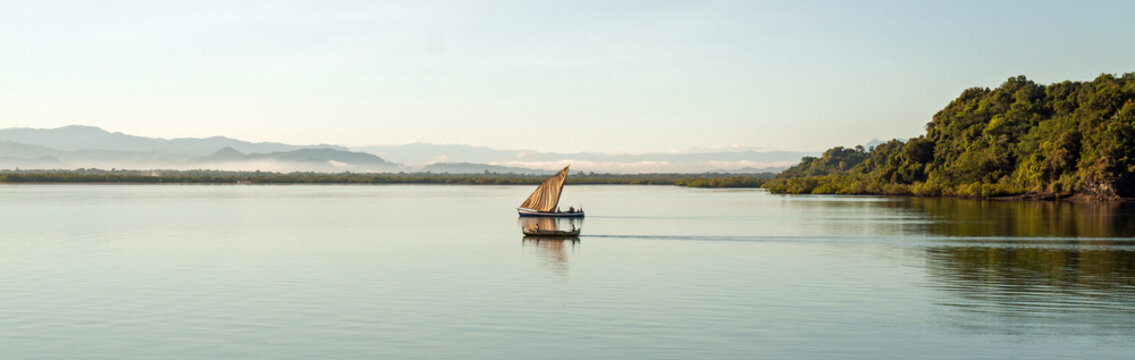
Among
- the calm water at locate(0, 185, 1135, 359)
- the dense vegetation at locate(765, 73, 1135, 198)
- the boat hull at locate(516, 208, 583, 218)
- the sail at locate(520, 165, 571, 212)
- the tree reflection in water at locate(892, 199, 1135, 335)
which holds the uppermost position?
the dense vegetation at locate(765, 73, 1135, 198)

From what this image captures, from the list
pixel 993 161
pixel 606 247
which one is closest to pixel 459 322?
pixel 606 247

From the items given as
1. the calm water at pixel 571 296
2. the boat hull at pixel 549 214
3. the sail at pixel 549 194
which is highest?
the sail at pixel 549 194

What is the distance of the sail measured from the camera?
68375 mm

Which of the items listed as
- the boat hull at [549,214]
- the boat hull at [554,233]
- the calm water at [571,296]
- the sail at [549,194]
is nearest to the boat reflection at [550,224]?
the boat hull at [549,214]

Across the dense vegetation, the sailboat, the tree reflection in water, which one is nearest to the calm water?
the tree reflection in water

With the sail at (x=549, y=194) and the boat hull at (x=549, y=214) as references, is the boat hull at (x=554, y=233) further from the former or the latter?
the sail at (x=549, y=194)

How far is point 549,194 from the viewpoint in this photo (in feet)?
227

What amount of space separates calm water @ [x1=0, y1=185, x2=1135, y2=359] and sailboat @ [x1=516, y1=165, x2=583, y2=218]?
1886 cm

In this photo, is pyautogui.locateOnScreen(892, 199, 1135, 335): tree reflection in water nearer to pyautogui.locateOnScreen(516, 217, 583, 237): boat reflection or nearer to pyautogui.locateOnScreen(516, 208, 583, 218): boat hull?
pyautogui.locateOnScreen(516, 217, 583, 237): boat reflection

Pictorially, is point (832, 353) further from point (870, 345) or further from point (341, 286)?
point (341, 286)

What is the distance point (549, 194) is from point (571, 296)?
145 feet

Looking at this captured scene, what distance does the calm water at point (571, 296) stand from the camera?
59.0 ft

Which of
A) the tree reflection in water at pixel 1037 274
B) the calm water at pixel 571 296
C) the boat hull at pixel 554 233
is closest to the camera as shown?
the calm water at pixel 571 296

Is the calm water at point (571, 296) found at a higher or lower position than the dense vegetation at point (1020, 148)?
lower
